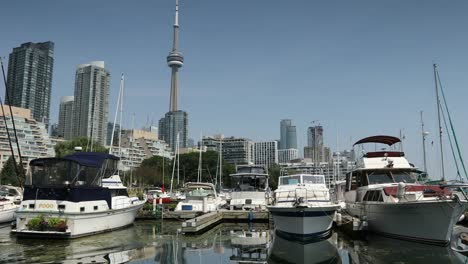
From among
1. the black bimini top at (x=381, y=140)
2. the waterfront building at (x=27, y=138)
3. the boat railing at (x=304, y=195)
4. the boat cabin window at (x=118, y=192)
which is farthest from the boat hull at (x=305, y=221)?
the waterfront building at (x=27, y=138)

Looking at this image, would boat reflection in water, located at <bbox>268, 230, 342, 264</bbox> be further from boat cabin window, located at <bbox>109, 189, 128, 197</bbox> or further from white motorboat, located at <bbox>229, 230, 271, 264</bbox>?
boat cabin window, located at <bbox>109, 189, 128, 197</bbox>

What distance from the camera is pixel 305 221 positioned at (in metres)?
18.7

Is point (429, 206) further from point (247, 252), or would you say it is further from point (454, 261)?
point (247, 252)

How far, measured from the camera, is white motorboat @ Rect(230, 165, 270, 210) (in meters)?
32.6

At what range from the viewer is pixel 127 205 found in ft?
85.1

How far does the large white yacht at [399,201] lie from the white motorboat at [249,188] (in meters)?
7.45

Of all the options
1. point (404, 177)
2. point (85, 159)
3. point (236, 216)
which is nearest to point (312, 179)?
point (404, 177)

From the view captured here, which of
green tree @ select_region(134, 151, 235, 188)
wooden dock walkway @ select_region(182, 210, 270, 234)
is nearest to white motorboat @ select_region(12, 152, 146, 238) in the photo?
wooden dock walkway @ select_region(182, 210, 270, 234)

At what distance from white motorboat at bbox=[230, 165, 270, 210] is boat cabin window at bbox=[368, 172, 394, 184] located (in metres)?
9.44

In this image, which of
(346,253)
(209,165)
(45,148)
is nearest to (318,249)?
(346,253)

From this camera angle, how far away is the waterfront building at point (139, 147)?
6299 inches

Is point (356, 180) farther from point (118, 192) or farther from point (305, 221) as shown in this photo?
point (118, 192)

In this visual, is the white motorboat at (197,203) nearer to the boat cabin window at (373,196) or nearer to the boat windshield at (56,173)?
the boat windshield at (56,173)

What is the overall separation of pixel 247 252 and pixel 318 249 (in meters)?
3.24
